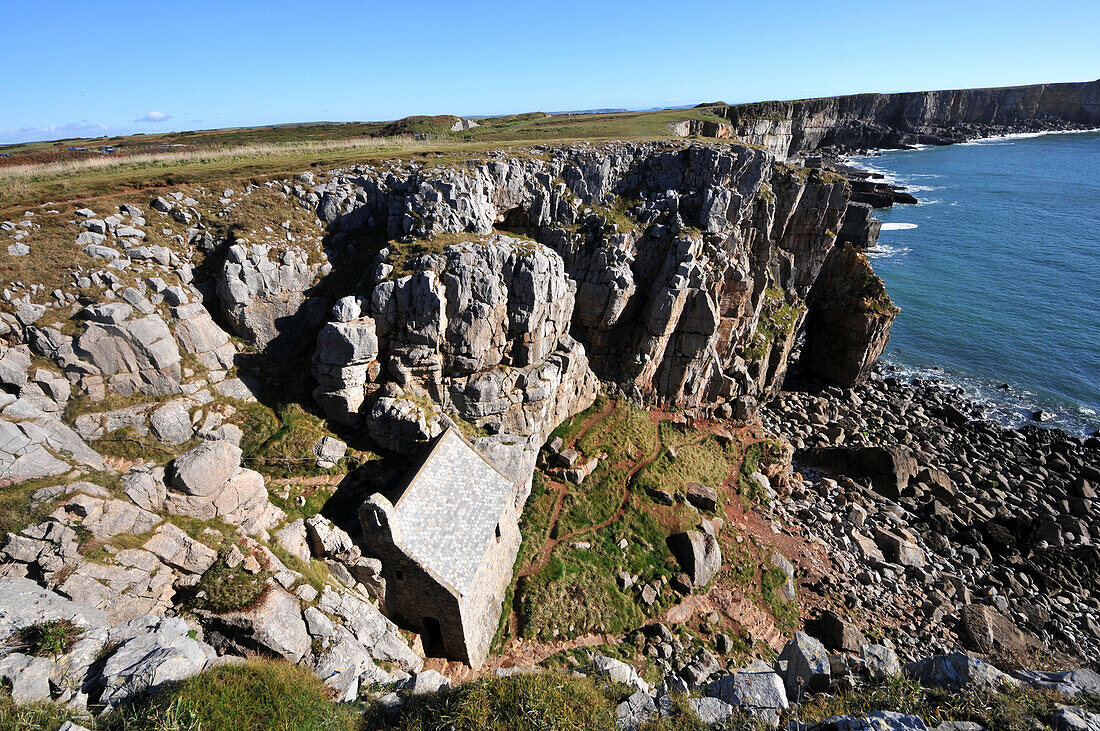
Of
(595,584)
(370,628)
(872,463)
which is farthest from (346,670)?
(872,463)

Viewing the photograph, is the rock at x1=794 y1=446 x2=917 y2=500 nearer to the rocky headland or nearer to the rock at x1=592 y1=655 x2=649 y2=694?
the rocky headland

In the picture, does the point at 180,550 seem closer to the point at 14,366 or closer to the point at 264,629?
the point at 264,629

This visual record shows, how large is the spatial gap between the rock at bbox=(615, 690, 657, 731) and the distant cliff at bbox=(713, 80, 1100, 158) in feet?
561

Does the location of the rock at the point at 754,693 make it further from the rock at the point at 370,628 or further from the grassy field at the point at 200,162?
the grassy field at the point at 200,162

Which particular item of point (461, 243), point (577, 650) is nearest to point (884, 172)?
point (461, 243)

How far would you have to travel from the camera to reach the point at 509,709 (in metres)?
11.8

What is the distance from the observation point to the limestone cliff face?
2455 centimetres

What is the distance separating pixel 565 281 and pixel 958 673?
24.1m

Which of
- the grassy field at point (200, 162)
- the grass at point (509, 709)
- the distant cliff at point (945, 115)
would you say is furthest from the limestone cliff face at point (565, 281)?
the distant cliff at point (945, 115)

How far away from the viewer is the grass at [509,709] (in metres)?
11.4

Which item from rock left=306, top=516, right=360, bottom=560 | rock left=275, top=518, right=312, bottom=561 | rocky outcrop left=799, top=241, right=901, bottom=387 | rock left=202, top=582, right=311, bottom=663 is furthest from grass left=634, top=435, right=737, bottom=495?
rocky outcrop left=799, top=241, right=901, bottom=387

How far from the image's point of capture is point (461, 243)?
87.6 ft

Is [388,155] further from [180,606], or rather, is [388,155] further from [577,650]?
[577,650]

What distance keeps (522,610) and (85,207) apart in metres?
28.8
